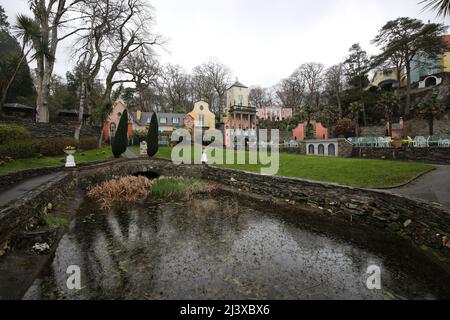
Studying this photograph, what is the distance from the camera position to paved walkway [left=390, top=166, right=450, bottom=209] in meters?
6.41

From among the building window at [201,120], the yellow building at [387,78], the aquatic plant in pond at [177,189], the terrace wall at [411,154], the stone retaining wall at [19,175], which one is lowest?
the aquatic plant in pond at [177,189]

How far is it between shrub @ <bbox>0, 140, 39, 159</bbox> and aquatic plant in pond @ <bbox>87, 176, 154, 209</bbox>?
17.0 ft

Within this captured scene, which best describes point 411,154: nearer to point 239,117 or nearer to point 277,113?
point 239,117

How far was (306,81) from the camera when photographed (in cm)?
5016

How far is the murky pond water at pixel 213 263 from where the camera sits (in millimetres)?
4051

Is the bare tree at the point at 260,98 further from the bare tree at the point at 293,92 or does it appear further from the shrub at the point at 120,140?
the shrub at the point at 120,140

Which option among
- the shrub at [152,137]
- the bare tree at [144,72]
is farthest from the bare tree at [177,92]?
the shrub at [152,137]

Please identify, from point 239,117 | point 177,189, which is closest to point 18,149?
point 177,189

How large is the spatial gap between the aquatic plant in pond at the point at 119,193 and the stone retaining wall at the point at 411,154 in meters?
17.4

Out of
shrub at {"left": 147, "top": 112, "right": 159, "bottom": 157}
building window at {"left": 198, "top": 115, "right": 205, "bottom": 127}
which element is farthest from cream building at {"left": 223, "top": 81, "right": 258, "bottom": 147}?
shrub at {"left": 147, "top": 112, "right": 159, "bottom": 157}

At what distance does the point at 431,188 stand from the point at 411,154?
33.3 feet

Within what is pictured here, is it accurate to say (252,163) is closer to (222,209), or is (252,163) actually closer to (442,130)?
(222,209)

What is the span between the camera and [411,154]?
15289 millimetres
